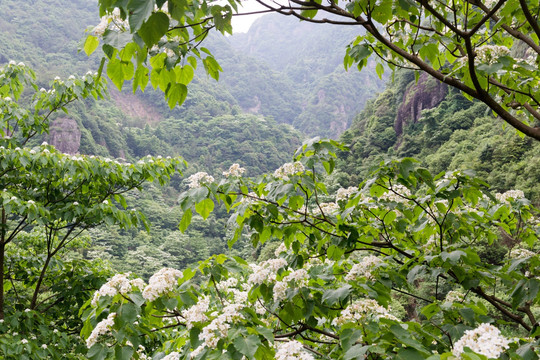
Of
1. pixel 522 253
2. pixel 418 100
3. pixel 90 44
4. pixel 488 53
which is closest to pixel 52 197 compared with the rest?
pixel 90 44

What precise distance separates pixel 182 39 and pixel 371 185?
Result: 126cm

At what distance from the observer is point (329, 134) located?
3231 inches

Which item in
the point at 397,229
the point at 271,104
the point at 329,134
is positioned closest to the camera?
the point at 397,229

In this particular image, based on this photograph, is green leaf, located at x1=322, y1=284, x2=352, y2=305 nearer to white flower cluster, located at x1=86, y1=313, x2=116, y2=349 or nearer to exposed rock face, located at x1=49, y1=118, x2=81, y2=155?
white flower cluster, located at x1=86, y1=313, x2=116, y2=349

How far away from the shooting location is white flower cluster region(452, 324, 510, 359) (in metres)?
0.86

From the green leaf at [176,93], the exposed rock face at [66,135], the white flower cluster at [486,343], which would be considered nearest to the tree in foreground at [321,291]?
the white flower cluster at [486,343]

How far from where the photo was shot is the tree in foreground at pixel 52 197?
356 centimetres

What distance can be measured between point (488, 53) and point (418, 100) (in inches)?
1318

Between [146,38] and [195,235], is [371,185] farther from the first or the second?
[195,235]

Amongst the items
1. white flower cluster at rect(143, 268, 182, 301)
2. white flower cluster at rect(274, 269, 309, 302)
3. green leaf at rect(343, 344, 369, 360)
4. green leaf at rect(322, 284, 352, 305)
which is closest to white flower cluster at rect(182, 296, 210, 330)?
white flower cluster at rect(143, 268, 182, 301)

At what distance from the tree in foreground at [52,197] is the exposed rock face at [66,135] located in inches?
1572

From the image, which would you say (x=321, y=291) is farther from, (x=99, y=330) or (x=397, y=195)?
(x=99, y=330)

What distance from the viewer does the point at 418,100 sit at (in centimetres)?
3222

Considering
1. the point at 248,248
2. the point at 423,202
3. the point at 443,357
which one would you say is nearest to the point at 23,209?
the point at 423,202
